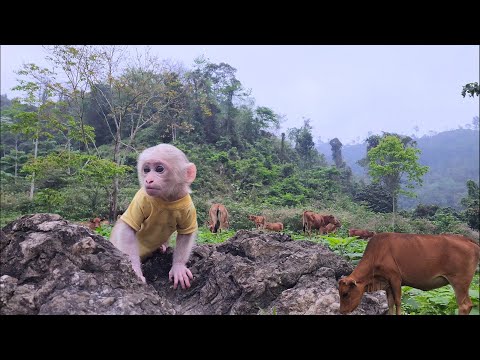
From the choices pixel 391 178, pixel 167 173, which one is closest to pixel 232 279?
pixel 167 173

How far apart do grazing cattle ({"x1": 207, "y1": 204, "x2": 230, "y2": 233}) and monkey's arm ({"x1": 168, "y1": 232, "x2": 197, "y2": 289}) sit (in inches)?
14.0

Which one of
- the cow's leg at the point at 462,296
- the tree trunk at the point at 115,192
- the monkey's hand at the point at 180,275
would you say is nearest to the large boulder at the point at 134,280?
the monkey's hand at the point at 180,275

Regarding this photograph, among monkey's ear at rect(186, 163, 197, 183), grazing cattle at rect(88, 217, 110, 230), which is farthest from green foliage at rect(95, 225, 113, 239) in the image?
monkey's ear at rect(186, 163, 197, 183)

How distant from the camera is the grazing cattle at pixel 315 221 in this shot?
560 cm

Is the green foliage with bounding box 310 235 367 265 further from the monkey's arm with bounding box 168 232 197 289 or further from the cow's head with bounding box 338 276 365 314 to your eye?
the monkey's arm with bounding box 168 232 197 289

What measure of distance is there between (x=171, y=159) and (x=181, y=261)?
47.7 inches

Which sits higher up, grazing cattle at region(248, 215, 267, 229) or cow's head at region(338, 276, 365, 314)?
grazing cattle at region(248, 215, 267, 229)

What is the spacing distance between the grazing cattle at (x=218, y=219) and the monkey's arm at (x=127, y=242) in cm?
95

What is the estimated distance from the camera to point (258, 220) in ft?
18.9

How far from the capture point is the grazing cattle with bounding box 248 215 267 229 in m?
5.75

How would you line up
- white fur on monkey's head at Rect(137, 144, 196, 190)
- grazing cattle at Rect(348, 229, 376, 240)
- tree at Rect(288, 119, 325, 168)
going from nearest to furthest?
white fur on monkey's head at Rect(137, 144, 196, 190) < grazing cattle at Rect(348, 229, 376, 240) < tree at Rect(288, 119, 325, 168)

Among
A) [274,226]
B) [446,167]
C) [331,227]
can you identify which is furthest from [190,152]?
[446,167]
